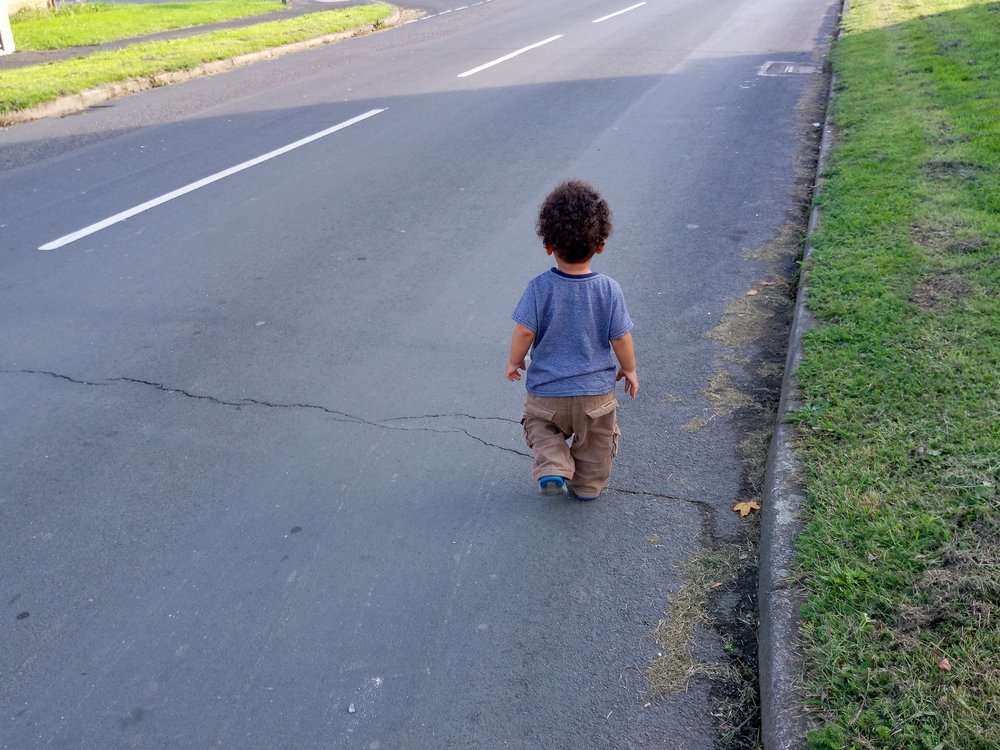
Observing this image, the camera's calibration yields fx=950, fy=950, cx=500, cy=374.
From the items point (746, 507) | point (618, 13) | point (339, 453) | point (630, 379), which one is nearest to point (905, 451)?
point (746, 507)

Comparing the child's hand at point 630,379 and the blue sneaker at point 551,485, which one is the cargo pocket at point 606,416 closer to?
the child's hand at point 630,379

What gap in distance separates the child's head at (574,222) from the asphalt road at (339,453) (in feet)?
3.55

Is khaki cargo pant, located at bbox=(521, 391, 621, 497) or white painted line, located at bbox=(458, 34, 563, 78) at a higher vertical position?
khaki cargo pant, located at bbox=(521, 391, 621, 497)

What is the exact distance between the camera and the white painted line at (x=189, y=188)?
7219 millimetres

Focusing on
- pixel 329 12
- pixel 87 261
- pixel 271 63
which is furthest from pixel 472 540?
pixel 329 12

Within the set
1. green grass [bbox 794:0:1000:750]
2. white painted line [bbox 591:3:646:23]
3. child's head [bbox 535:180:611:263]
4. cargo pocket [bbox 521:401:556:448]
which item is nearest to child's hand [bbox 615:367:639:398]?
cargo pocket [bbox 521:401:556:448]

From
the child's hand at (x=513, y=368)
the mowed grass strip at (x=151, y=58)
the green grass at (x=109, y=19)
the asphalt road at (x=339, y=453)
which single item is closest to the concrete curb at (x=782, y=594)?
the asphalt road at (x=339, y=453)

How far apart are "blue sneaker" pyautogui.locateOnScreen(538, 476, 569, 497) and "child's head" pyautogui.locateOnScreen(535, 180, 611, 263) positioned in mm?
880

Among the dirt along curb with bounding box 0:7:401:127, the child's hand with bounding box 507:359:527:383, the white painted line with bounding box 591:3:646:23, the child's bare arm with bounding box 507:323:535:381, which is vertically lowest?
the white painted line with bounding box 591:3:646:23

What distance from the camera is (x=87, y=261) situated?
6723mm

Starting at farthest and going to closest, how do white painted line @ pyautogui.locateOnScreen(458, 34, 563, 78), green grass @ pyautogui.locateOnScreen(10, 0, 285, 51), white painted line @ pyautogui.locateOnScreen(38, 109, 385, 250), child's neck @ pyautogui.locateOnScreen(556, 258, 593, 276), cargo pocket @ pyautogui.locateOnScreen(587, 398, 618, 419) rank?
1. green grass @ pyautogui.locateOnScreen(10, 0, 285, 51)
2. white painted line @ pyautogui.locateOnScreen(458, 34, 563, 78)
3. white painted line @ pyautogui.locateOnScreen(38, 109, 385, 250)
4. cargo pocket @ pyautogui.locateOnScreen(587, 398, 618, 419)
5. child's neck @ pyautogui.locateOnScreen(556, 258, 593, 276)

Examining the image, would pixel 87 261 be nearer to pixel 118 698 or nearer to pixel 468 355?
pixel 468 355

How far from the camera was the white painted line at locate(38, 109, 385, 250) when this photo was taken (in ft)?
23.7

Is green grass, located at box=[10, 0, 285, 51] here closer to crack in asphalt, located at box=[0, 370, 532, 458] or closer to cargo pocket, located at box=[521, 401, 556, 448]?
crack in asphalt, located at box=[0, 370, 532, 458]
